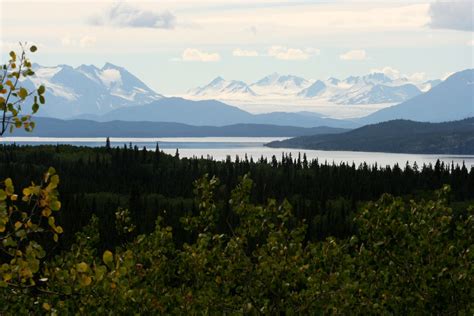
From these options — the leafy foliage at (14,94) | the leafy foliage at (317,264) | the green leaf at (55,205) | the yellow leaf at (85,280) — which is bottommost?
the leafy foliage at (317,264)

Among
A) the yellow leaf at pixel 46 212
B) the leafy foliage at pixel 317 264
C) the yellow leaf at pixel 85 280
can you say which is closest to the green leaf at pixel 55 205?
the yellow leaf at pixel 46 212

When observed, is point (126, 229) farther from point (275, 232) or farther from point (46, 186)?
point (46, 186)

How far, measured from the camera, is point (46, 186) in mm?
10773

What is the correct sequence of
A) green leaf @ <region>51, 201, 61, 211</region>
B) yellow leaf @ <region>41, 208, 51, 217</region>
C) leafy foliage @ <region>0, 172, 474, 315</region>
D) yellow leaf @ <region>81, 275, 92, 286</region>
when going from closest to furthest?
green leaf @ <region>51, 201, 61, 211</region> < yellow leaf @ <region>41, 208, 51, 217</region> < yellow leaf @ <region>81, 275, 92, 286</region> < leafy foliage @ <region>0, 172, 474, 315</region>

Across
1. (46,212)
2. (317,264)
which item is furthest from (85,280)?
(317,264)

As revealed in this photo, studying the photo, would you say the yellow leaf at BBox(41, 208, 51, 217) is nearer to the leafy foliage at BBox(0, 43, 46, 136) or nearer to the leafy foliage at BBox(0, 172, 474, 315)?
the leafy foliage at BBox(0, 43, 46, 136)

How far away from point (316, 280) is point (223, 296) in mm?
5484

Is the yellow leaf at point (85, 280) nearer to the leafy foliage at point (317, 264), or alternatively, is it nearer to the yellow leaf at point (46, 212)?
the yellow leaf at point (46, 212)

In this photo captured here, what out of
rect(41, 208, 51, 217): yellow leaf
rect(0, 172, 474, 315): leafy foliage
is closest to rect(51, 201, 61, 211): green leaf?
rect(41, 208, 51, 217): yellow leaf

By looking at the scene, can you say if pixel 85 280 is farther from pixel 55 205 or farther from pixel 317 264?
pixel 317 264

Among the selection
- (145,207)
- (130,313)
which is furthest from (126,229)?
(145,207)

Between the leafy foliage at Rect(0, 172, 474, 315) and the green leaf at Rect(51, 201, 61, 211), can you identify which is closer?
the green leaf at Rect(51, 201, 61, 211)

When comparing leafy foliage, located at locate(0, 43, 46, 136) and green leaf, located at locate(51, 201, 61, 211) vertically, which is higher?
leafy foliage, located at locate(0, 43, 46, 136)

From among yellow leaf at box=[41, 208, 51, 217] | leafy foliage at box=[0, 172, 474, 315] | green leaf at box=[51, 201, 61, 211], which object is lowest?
leafy foliage at box=[0, 172, 474, 315]
